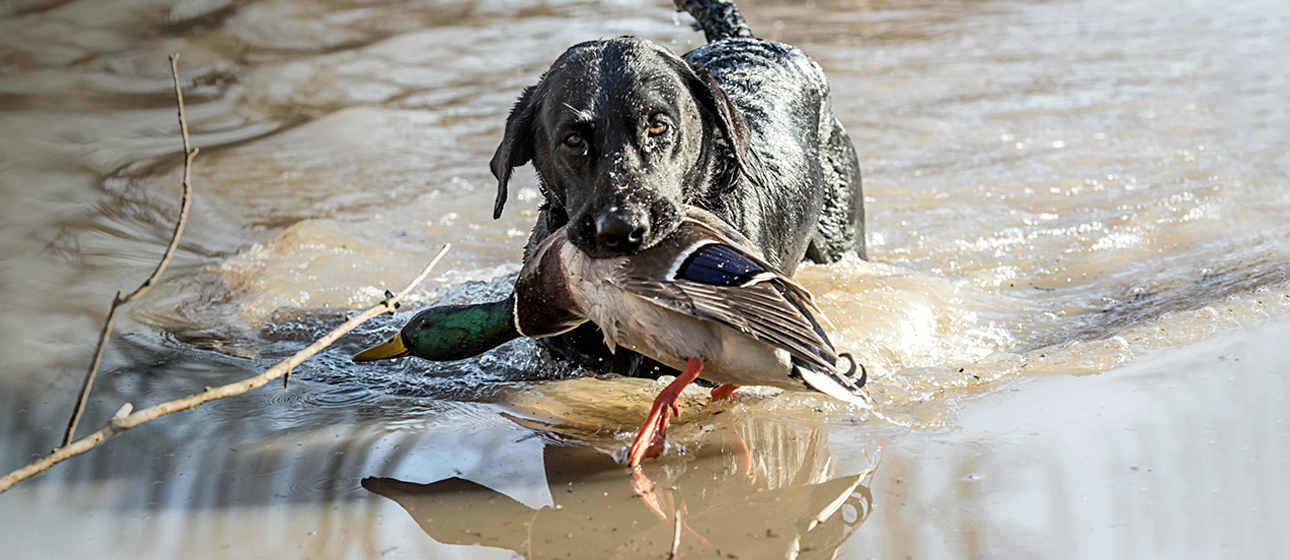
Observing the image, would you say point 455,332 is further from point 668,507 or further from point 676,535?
point 676,535

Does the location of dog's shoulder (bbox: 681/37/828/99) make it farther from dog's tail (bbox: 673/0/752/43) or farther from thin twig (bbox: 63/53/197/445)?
thin twig (bbox: 63/53/197/445)

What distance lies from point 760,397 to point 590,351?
2.02ft

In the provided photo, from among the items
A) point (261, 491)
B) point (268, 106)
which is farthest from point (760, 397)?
point (268, 106)

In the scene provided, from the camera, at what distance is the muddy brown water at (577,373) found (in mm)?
2287

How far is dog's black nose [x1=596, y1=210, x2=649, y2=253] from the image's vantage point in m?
2.34

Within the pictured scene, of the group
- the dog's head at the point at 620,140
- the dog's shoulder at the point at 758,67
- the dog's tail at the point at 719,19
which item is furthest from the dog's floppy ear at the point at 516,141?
the dog's tail at the point at 719,19

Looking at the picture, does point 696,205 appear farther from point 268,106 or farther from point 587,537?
point 268,106

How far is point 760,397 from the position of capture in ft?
10.00

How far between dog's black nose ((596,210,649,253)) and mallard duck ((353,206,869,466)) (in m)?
0.03

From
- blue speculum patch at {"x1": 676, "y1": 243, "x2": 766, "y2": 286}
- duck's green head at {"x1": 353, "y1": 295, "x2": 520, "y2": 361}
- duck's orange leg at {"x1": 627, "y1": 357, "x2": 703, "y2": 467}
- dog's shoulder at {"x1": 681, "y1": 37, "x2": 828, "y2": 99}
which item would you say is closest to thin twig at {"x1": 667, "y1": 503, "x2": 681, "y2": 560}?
duck's orange leg at {"x1": 627, "y1": 357, "x2": 703, "y2": 467}

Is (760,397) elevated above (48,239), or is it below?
above

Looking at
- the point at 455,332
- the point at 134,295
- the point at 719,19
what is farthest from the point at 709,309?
the point at 719,19

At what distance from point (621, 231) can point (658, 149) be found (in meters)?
0.47

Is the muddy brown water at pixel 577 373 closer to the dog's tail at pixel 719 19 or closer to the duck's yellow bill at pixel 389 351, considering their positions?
the duck's yellow bill at pixel 389 351
